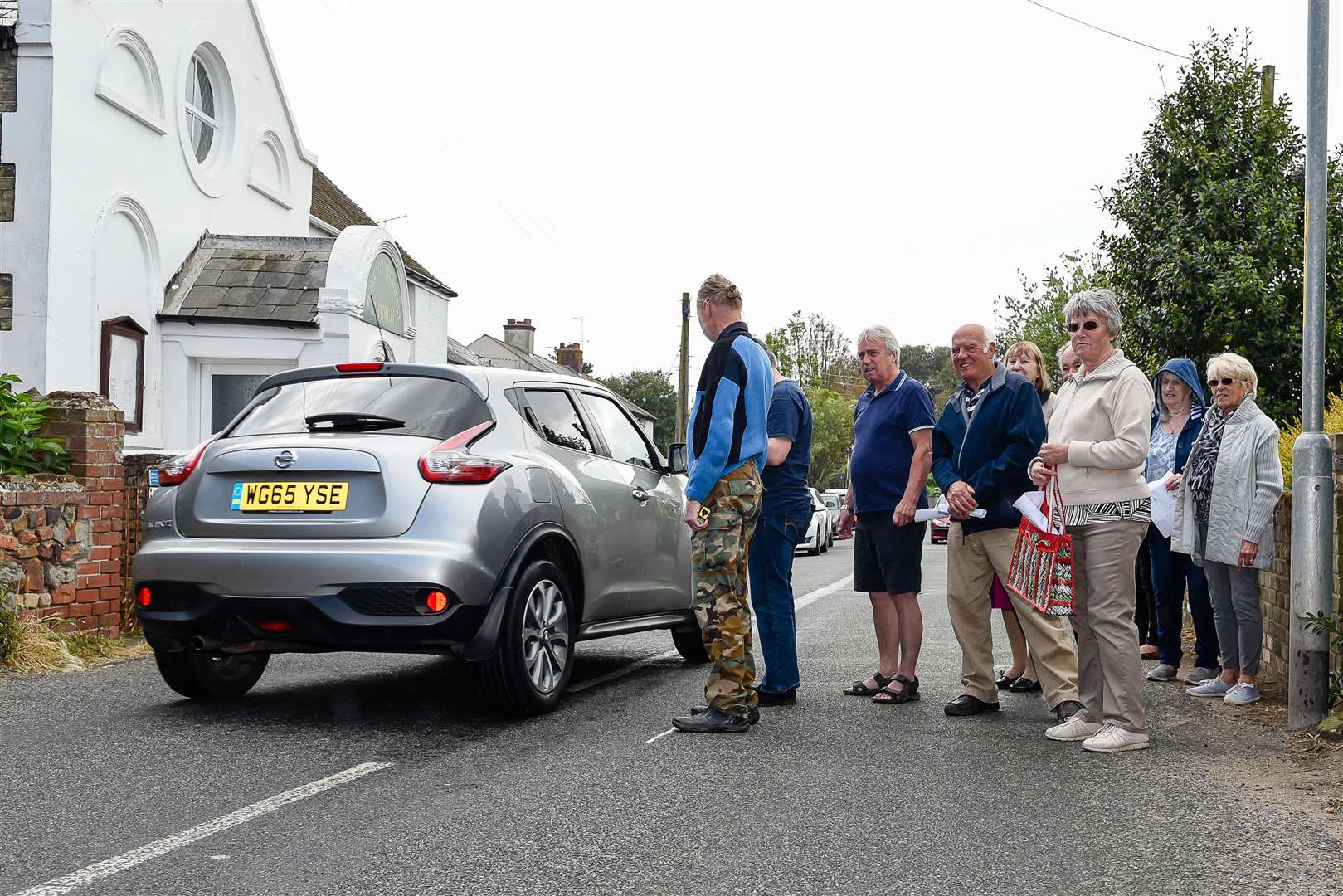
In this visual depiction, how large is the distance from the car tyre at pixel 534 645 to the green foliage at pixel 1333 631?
3483 millimetres

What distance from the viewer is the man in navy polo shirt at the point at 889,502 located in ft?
22.2

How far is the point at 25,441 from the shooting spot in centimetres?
870

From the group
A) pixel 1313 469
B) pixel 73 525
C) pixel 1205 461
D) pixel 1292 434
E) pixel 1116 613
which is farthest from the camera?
pixel 1292 434

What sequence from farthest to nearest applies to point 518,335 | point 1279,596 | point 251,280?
point 518,335 → point 251,280 → point 1279,596

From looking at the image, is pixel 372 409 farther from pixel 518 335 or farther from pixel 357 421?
pixel 518 335

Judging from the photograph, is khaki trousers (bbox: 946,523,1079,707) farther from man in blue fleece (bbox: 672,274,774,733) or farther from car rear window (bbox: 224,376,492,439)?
car rear window (bbox: 224,376,492,439)

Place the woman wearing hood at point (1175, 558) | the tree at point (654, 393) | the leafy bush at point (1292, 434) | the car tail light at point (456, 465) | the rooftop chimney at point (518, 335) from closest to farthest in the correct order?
the car tail light at point (456, 465)
the woman wearing hood at point (1175, 558)
the leafy bush at point (1292, 434)
the rooftop chimney at point (518, 335)
the tree at point (654, 393)

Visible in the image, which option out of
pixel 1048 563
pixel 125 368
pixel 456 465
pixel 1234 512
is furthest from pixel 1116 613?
pixel 125 368

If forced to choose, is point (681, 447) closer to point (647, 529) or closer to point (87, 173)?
point (647, 529)

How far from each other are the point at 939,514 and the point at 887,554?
1.55ft

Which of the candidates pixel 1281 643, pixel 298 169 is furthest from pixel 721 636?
pixel 298 169

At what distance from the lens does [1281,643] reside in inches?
281

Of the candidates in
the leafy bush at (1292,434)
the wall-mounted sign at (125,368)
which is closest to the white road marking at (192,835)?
the leafy bush at (1292,434)

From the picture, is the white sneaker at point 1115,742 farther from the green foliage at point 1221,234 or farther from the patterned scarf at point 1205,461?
the green foliage at point 1221,234
